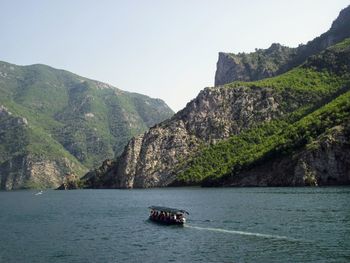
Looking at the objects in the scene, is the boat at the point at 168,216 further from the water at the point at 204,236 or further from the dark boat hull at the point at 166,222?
the water at the point at 204,236

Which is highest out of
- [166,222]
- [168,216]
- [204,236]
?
[168,216]

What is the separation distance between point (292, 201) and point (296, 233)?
190 ft

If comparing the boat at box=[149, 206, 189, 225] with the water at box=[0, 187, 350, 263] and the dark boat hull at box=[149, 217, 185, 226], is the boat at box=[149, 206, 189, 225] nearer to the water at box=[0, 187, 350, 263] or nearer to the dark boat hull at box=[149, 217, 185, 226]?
the dark boat hull at box=[149, 217, 185, 226]

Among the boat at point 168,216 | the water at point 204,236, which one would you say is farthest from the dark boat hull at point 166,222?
the water at point 204,236

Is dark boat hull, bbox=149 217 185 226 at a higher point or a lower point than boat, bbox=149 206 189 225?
lower

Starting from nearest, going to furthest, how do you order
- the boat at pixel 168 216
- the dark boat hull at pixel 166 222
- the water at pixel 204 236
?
the water at pixel 204 236, the boat at pixel 168 216, the dark boat hull at pixel 166 222

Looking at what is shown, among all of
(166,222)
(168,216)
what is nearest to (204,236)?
(168,216)

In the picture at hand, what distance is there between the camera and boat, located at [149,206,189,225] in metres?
117

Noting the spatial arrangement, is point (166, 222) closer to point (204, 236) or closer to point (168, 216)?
point (168, 216)

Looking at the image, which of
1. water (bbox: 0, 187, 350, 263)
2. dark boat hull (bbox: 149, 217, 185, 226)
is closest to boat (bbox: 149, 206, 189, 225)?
dark boat hull (bbox: 149, 217, 185, 226)

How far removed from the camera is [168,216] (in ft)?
400

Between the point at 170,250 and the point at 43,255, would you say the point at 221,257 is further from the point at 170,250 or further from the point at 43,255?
the point at 43,255

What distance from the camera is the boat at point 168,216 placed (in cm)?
11712

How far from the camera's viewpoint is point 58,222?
5472 inches
